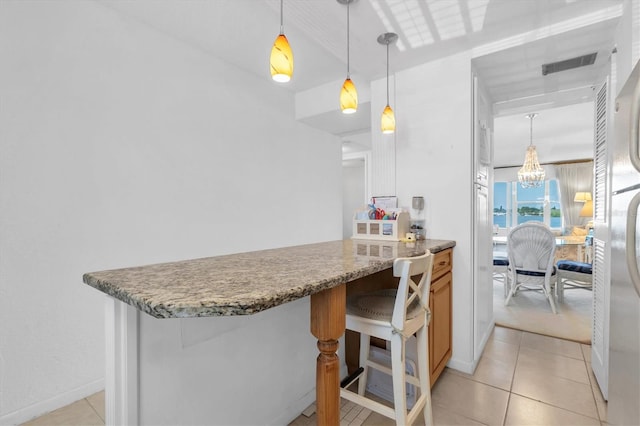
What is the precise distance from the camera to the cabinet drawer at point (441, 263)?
73.3 inches

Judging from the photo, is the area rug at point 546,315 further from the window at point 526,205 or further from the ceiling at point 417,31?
the window at point 526,205

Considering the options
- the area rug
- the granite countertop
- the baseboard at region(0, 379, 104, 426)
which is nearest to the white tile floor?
the baseboard at region(0, 379, 104, 426)

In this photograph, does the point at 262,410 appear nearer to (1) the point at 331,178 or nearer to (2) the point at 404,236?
(2) the point at 404,236

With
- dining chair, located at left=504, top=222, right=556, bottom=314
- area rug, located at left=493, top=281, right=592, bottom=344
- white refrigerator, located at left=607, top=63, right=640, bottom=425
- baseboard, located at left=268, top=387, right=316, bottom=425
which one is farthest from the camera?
dining chair, located at left=504, top=222, right=556, bottom=314

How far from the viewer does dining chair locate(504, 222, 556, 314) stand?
3.41 metres

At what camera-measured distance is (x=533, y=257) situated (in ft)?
11.6

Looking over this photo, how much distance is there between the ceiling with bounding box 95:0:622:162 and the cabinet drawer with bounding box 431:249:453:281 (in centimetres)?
144

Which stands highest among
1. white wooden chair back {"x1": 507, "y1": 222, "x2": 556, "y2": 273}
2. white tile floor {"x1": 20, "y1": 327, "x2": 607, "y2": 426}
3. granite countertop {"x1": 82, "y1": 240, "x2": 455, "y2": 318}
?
granite countertop {"x1": 82, "y1": 240, "x2": 455, "y2": 318}

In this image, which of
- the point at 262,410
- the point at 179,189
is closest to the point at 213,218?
the point at 179,189

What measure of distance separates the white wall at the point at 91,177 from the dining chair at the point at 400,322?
0.37 m

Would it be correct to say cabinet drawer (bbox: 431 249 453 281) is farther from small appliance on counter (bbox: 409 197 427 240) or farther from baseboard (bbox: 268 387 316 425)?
baseboard (bbox: 268 387 316 425)

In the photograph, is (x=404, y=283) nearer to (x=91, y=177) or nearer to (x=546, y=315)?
(x=91, y=177)

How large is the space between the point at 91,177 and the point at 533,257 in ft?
14.3

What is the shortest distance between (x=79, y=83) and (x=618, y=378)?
3110mm
